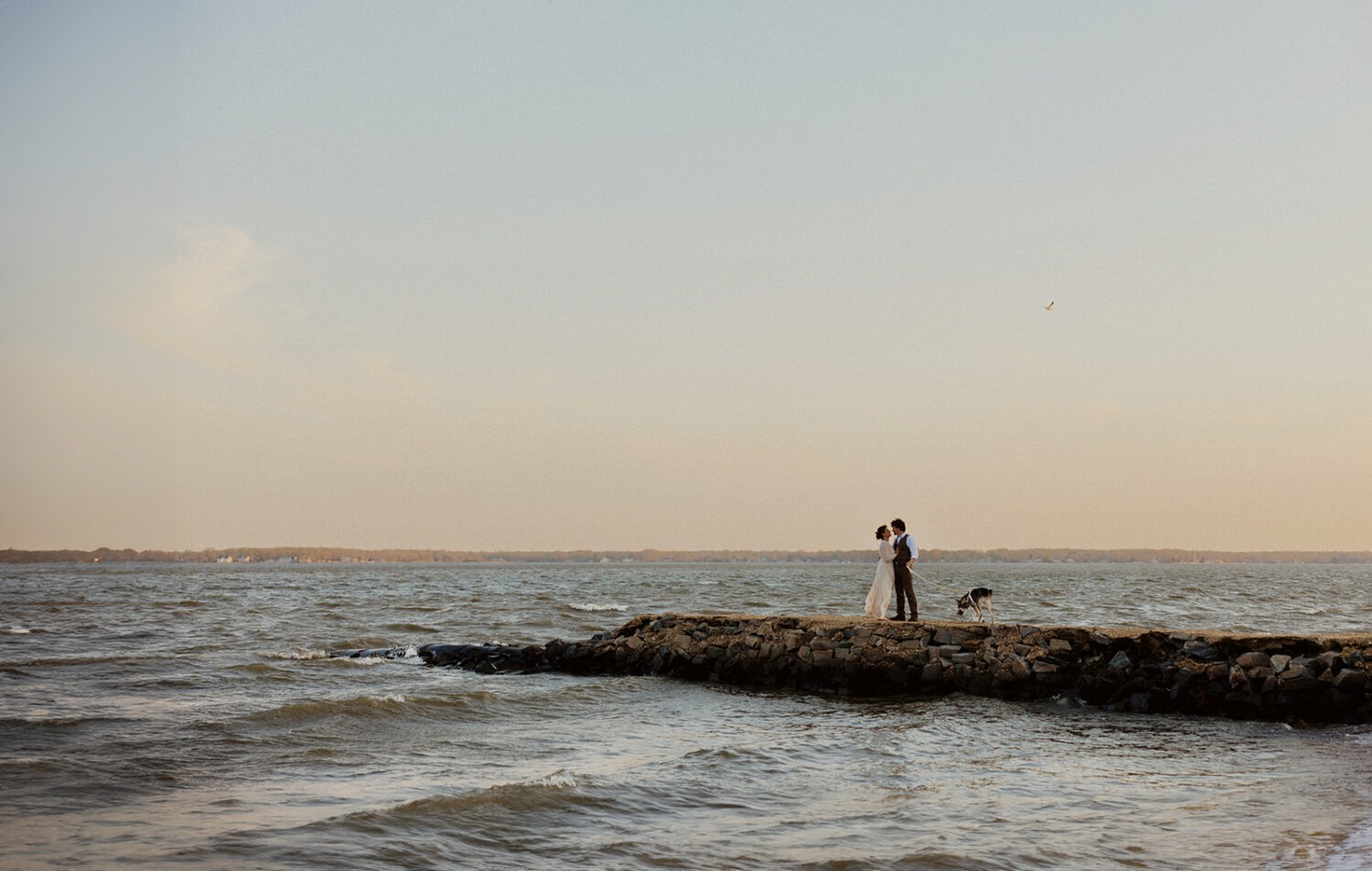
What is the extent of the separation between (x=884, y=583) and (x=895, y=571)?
413mm

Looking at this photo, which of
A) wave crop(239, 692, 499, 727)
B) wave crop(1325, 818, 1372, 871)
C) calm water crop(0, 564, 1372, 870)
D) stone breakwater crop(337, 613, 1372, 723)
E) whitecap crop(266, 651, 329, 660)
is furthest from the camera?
whitecap crop(266, 651, 329, 660)

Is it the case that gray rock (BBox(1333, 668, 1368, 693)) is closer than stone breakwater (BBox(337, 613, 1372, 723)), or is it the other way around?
gray rock (BBox(1333, 668, 1368, 693))

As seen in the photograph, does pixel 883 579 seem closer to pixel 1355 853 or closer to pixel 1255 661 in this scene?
pixel 1255 661

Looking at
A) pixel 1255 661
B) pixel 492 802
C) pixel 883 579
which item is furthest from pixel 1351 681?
pixel 492 802

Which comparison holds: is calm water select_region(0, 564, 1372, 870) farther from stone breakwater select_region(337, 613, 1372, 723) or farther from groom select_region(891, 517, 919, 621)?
groom select_region(891, 517, 919, 621)

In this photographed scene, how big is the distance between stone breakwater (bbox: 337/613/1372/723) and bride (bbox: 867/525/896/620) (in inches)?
26.3

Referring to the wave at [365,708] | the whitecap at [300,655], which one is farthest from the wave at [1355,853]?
the whitecap at [300,655]

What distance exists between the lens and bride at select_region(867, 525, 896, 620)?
2142 centimetres

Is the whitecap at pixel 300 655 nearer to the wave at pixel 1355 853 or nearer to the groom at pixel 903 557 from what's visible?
the groom at pixel 903 557

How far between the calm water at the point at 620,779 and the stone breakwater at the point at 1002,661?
0.75 meters

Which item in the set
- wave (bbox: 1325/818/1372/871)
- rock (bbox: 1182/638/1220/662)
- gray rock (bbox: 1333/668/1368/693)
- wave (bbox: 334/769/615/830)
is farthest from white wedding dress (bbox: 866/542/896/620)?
wave (bbox: 1325/818/1372/871)

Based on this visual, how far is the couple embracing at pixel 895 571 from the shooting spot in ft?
69.4

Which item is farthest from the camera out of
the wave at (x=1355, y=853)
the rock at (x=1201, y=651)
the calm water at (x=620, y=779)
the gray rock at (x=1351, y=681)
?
the rock at (x=1201, y=651)

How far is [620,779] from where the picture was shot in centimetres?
1224
